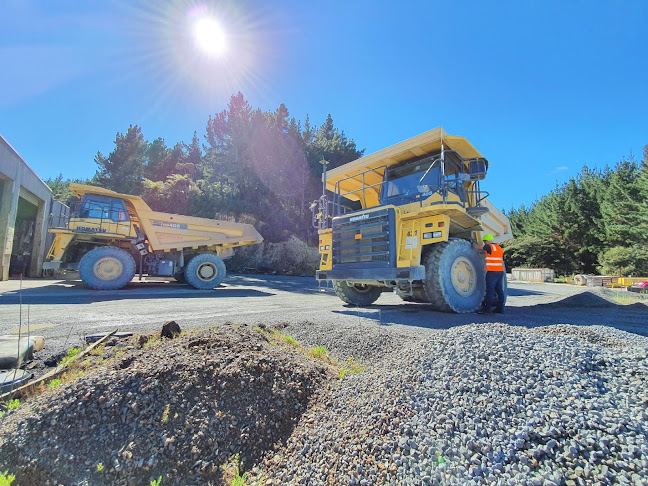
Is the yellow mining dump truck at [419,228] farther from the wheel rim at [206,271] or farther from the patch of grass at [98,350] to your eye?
the wheel rim at [206,271]

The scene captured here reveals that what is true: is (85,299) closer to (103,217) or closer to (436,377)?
(103,217)

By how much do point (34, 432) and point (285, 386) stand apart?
1.25 m

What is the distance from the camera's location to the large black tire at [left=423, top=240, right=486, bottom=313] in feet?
17.6

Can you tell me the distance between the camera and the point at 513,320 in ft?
15.9

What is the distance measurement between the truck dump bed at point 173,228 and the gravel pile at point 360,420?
926 cm

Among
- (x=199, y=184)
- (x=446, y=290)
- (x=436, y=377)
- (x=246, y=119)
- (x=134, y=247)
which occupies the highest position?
(x=246, y=119)

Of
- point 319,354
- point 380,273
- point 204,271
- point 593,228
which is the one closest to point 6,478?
point 319,354

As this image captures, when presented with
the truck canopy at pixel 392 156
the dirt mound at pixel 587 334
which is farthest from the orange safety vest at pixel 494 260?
the dirt mound at pixel 587 334

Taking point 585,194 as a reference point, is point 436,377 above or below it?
below

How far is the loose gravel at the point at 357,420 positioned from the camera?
4.03 ft

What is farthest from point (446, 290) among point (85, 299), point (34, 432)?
point (85, 299)

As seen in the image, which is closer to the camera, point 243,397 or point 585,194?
point 243,397

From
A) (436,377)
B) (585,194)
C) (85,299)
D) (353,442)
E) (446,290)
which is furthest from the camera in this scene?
(585,194)

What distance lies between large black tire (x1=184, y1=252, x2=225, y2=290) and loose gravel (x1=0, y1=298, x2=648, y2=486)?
8962 mm
